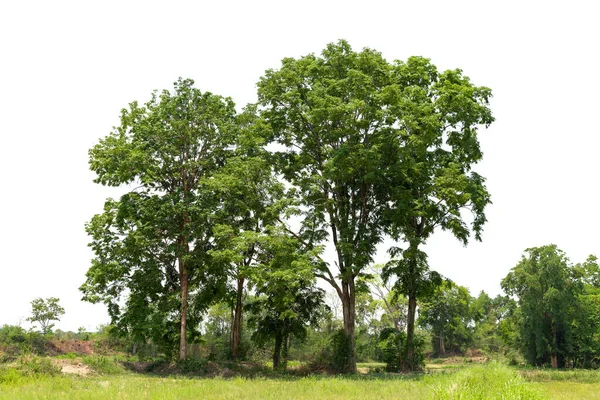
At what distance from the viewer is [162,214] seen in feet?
94.0

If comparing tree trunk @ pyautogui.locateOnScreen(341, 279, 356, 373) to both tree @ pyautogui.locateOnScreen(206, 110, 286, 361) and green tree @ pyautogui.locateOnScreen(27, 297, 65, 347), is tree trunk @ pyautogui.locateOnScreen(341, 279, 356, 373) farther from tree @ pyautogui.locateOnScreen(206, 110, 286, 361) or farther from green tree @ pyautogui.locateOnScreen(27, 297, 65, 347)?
green tree @ pyautogui.locateOnScreen(27, 297, 65, 347)

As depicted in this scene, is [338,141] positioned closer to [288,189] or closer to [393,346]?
[288,189]

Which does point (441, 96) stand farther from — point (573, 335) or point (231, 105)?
point (573, 335)

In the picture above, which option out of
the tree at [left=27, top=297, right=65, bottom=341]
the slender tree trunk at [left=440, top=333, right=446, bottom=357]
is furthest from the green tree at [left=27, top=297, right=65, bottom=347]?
the slender tree trunk at [left=440, top=333, right=446, bottom=357]

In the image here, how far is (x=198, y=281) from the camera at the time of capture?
31.2 meters

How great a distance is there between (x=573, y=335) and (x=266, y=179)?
3276cm

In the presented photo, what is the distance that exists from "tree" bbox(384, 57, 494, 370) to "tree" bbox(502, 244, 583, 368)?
1881 centimetres

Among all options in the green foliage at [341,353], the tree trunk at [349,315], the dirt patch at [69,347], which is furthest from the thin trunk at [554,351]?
the dirt patch at [69,347]

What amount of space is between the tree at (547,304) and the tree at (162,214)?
1186 inches

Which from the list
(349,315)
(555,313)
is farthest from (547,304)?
(349,315)

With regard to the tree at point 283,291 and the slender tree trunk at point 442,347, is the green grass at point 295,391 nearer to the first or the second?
the tree at point 283,291

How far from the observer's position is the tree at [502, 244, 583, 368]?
4147 cm

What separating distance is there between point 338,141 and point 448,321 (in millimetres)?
58574

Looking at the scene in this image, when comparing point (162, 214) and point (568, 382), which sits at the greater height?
point (162, 214)
